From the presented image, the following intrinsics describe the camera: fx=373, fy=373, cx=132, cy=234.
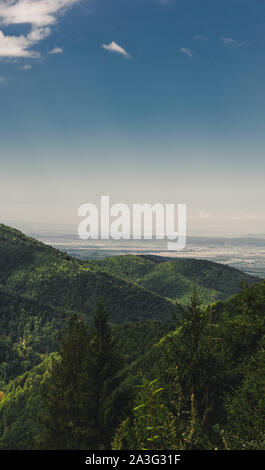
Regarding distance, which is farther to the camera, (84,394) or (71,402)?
(71,402)

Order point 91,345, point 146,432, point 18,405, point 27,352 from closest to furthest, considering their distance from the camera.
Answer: point 146,432, point 91,345, point 18,405, point 27,352

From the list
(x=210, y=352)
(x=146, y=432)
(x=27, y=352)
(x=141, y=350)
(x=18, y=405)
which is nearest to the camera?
(x=146, y=432)

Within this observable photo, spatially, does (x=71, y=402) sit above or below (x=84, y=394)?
below

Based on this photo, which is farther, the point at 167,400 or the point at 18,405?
the point at 18,405

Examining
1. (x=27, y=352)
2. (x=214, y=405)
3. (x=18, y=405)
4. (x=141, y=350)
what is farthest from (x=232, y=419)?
(x=27, y=352)
